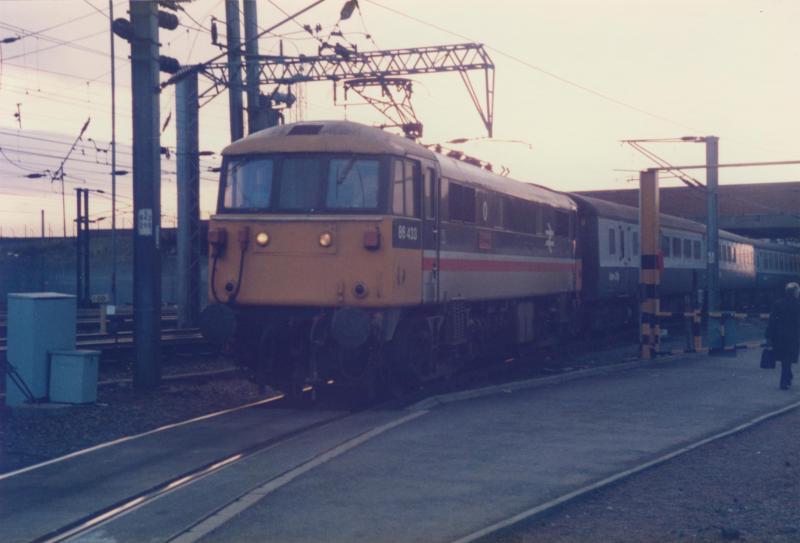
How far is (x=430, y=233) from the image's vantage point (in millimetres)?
14617

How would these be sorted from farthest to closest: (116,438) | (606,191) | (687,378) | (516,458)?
1. (606,191)
2. (687,378)
3. (116,438)
4. (516,458)

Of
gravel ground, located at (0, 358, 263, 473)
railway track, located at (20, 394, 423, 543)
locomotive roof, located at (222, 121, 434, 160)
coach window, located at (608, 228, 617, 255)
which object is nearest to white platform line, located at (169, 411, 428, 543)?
railway track, located at (20, 394, 423, 543)

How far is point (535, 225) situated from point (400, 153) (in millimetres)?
7080

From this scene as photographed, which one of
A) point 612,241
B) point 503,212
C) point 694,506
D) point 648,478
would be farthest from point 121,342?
point 694,506

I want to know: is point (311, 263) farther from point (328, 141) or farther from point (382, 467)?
point (382, 467)

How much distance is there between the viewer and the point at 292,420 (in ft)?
41.8

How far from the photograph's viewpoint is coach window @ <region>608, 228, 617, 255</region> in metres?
27.2

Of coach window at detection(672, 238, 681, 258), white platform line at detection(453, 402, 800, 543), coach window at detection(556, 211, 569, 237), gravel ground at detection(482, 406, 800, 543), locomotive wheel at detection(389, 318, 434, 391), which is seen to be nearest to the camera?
white platform line at detection(453, 402, 800, 543)

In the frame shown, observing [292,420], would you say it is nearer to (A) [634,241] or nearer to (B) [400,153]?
(B) [400,153]

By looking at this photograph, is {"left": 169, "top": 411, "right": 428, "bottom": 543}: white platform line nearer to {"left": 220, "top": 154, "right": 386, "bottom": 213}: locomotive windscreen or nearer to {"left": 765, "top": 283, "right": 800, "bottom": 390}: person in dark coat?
{"left": 220, "top": 154, "right": 386, "bottom": 213}: locomotive windscreen

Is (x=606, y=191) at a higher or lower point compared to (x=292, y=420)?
higher

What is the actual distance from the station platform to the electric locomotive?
97 cm

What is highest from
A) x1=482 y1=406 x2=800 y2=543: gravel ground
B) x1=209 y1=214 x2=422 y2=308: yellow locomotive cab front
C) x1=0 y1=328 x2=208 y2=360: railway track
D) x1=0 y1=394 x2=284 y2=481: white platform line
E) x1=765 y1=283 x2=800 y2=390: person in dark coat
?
x1=209 y1=214 x2=422 y2=308: yellow locomotive cab front

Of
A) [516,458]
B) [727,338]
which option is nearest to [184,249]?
[727,338]
